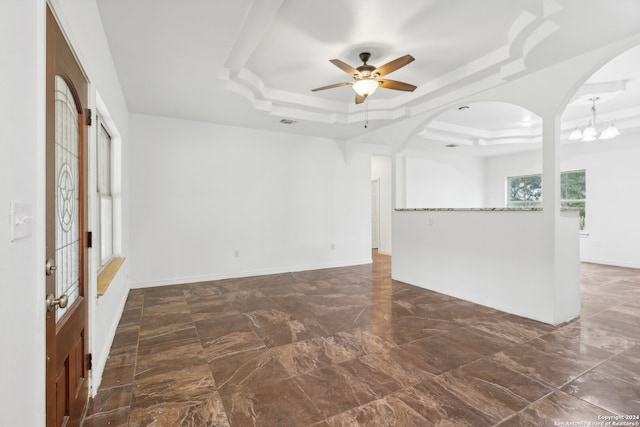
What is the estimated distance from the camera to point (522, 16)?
262cm

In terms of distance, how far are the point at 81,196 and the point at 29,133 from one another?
951mm

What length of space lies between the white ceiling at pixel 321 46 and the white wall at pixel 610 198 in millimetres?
2053

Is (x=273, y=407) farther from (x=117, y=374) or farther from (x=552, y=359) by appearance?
(x=552, y=359)

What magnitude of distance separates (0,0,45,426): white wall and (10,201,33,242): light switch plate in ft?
0.07

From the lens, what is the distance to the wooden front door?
4.06 ft

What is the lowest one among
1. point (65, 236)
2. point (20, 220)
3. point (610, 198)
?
point (65, 236)

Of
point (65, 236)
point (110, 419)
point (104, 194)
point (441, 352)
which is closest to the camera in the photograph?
point (65, 236)

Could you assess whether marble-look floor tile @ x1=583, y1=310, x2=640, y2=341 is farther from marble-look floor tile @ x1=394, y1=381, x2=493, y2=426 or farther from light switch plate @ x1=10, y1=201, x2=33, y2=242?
light switch plate @ x1=10, y1=201, x2=33, y2=242

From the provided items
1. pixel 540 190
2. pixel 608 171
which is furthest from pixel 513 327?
pixel 540 190

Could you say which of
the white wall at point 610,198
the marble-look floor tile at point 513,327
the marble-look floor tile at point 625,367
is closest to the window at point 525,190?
the white wall at point 610,198

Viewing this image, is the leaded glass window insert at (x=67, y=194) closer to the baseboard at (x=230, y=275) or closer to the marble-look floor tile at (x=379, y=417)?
the marble-look floor tile at (x=379, y=417)

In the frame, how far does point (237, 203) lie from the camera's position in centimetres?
534

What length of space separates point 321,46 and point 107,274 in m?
3.00

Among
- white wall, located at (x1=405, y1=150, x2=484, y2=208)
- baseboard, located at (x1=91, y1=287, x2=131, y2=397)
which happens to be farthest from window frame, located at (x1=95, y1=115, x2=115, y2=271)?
white wall, located at (x1=405, y1=150, x2=484, y2=208)
